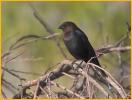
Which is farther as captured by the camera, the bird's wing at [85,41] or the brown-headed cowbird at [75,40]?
the brown-headed cowbird at [75,40]

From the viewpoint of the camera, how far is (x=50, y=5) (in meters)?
10.3

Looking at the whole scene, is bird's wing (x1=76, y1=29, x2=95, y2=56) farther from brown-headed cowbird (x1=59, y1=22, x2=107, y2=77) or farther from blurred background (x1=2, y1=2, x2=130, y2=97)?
blurred background (x1=2, y1=2, x2=130, y2=97)

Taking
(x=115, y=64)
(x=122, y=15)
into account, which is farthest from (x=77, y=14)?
(x=115, y=64)

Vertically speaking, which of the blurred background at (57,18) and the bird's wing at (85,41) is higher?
the bird's wing at (85,41)

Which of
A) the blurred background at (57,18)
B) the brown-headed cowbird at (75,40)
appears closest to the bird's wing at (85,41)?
the brown-headed cowbird at (75,40)

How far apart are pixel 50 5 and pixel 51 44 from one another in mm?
1905

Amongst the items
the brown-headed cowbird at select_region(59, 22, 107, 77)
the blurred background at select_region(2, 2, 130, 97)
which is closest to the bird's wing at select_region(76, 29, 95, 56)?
the brown-headed cowbird at select_region(59, 22, 107, 77)

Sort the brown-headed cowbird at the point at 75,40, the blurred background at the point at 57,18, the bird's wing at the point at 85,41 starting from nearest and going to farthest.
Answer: the bird's wing at the point at 85,41 < the brown-headed cowbird at the point at 75,40 < the blurred background at the point at 57,18

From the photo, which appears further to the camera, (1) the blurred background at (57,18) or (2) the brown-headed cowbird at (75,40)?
(1) the blurred background at (57,18)

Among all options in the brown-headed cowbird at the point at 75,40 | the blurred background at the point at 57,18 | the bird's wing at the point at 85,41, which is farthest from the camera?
the blurred background at the point at 57,18

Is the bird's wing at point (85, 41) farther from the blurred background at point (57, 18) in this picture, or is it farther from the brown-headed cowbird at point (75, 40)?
the blurred background at point (57, 18)

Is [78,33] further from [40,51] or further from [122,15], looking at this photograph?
[122,15]

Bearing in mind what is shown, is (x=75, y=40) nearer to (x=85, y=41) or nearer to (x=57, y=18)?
(x=85, y=41)

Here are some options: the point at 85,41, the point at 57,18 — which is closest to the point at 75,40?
the point at 85,41
